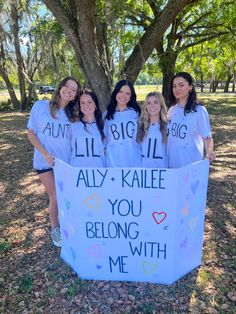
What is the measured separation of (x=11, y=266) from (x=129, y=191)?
1615 mm

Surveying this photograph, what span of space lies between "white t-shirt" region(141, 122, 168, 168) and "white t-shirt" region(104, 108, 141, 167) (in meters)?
0.09

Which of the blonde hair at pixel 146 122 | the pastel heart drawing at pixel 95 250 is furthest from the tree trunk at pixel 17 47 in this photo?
the pastel heart drawing at pixel 95 250

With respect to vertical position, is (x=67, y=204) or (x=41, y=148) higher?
(x=41, y=148)

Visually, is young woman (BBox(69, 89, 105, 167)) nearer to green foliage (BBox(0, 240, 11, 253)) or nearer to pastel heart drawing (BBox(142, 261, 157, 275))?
pastel heart drawing (BBox(142, 261, 157, 275))

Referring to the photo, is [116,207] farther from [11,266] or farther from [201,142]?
[11,266]

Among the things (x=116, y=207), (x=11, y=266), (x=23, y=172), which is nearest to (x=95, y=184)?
(x=116, y=207)

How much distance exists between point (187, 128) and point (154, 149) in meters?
0.36

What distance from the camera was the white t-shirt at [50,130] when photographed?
10.1 feet

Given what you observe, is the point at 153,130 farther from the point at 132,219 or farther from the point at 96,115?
the point at 132,219

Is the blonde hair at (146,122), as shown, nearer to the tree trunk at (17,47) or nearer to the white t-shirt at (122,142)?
the white t-shirt at (122,142)

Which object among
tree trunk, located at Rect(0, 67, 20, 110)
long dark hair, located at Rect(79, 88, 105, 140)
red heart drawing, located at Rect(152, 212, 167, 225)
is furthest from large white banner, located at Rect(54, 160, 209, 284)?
tree trunk, located at Rect(0, 67, 20, 110)

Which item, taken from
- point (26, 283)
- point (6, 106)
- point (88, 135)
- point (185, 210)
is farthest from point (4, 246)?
point (6, 106)

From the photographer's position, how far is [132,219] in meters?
2.72

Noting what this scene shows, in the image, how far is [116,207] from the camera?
2709 millimetres
